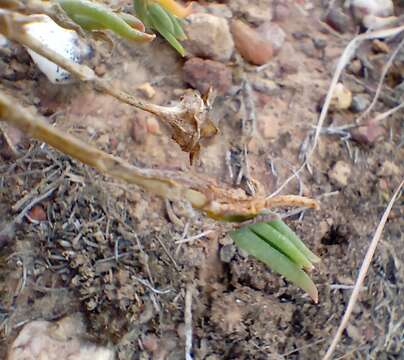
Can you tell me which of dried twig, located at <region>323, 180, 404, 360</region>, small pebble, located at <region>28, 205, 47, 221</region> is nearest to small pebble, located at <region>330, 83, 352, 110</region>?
dried twig, located at <region>323, 180, 404, 360</region>

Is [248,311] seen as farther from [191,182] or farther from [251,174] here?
[191,182]

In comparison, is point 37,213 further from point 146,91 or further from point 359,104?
point 359,104

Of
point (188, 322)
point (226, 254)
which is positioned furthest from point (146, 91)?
point (188, 322)

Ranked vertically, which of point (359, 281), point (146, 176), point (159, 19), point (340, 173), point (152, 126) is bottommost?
point (359, 281)

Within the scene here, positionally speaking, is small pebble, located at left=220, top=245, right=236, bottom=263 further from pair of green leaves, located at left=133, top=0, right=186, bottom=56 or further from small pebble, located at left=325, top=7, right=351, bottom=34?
small pebble, located at left=325, top=7, right=351, bottom=34

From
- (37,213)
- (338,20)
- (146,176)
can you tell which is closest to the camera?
(146,176)

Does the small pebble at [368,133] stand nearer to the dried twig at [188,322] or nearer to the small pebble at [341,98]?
the small pebble at [341,98]
